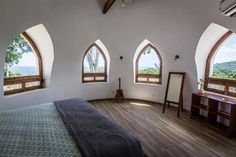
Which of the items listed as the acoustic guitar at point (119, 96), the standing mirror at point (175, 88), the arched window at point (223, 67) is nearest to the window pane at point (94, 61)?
the acoustic guitar at point (119, 96)

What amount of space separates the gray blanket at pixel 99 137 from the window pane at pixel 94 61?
333 cm

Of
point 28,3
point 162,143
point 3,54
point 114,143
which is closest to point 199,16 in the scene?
point 162,143

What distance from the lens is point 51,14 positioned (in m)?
3.92

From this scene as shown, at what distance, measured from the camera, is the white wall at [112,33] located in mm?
3404

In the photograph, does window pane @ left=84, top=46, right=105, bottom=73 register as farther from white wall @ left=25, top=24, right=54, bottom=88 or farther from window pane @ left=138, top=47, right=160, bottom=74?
window pane @ left=138, top=47, right=160, bottom=74

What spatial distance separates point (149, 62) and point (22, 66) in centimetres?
385

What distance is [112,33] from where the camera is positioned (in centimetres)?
508

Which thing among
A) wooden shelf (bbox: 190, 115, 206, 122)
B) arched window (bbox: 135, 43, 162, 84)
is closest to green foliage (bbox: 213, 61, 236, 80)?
wooden shelf (bbox: 190, 115, 206, 122)

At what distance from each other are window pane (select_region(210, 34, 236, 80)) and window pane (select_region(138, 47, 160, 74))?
5.54 feet

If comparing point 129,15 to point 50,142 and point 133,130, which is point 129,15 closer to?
point 133,130

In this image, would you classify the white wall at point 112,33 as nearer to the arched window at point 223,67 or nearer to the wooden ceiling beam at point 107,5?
the wooden ceiling beam at point 107,5

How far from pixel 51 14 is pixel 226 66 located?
446 centimetres

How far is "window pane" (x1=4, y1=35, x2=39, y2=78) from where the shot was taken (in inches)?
151

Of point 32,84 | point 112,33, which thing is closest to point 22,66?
point 32,84
